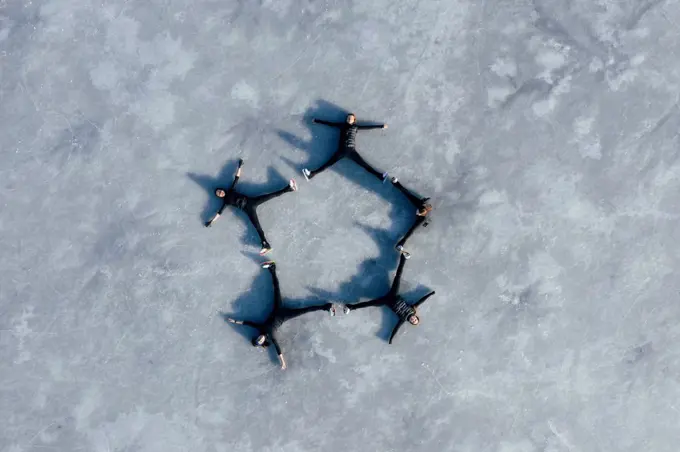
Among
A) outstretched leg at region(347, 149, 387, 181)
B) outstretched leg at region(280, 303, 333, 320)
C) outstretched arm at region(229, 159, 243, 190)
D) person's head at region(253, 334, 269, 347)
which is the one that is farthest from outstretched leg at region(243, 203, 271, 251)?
outstretched leg at region(347, 149, 387, 181)

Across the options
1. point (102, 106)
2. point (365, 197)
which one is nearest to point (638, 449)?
point (365, 197)

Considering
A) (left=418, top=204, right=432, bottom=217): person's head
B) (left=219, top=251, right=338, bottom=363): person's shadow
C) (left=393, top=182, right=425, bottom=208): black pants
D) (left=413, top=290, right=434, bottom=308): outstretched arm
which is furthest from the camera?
(left=219, top=251, right=338, bottom=363): person's shadow

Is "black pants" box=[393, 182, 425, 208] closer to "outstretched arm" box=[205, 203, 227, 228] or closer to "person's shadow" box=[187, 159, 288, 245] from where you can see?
"person's shadow" box=[187, 159, 288, 245]

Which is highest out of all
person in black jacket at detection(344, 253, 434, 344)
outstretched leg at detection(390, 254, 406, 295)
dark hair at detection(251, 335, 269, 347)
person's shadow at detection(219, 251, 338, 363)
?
outstretched leg at detection(390, 254, 406, 295)

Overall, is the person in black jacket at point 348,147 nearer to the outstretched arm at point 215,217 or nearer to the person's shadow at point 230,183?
the person's shadow at point 230,183

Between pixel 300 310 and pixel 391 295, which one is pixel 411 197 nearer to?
pixel 391 295

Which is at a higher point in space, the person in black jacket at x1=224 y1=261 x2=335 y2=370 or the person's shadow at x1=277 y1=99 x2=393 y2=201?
the person's shadow at x1=277 y1=99 x2=393 y2=201

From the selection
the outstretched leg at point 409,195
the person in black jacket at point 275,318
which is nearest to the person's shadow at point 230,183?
the person in black jacket at point 275,318
